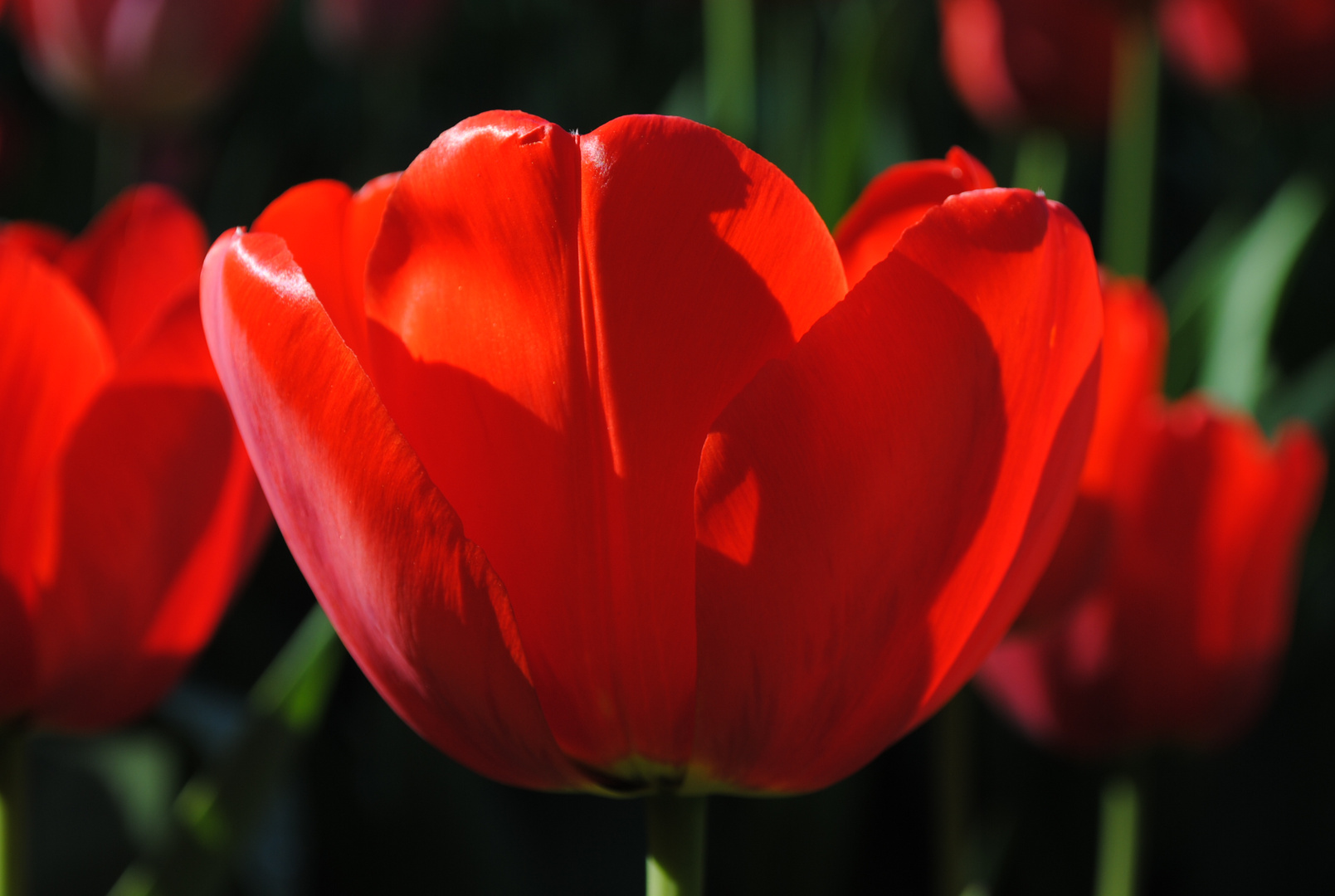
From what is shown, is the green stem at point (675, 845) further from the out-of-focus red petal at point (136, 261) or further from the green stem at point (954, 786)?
the green stem at point (954, 786)

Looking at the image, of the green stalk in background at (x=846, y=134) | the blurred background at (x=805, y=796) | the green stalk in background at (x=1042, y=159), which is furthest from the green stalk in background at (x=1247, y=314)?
the green stalk in background at (x=846, y=134)

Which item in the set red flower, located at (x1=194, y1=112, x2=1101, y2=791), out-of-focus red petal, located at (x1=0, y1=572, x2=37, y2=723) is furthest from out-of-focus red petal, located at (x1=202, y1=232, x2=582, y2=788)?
out-of-focus red petal, located at (x1=0, y1=572, x2=37, y2=723)

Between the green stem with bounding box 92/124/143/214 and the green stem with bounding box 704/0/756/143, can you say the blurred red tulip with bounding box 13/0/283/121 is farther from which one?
the green stem with bounding box 704/0/756/143

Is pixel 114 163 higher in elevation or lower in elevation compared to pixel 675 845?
lower

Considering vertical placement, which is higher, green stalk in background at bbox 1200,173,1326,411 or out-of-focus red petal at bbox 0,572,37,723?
out-of-focus red petal at bbox 0,572,37,723

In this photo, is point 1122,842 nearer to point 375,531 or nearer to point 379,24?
point 375,531

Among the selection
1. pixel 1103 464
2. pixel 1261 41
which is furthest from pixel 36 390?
pixel 1261 41

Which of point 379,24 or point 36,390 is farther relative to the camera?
point 379,24
